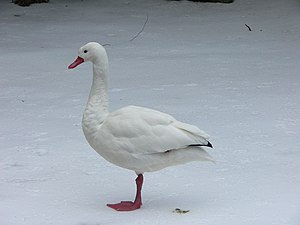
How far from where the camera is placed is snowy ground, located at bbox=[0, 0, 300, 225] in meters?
3.48

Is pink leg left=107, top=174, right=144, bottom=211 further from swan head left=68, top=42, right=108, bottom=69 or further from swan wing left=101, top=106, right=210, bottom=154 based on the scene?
swan head left=68, top=42, right=108, bottom=69

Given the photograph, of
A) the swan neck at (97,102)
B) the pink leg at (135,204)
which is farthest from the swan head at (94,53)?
the pink leg at (135,204)

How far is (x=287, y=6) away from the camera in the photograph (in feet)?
30.3

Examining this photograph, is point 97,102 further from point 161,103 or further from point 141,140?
point 161,103

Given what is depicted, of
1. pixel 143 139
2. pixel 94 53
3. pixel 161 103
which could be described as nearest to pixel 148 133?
pixel 143 139

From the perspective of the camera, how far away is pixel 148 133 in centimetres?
335

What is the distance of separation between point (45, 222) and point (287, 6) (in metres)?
6.64

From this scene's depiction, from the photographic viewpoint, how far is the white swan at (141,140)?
130 inches

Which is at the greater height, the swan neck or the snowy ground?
the swan neck

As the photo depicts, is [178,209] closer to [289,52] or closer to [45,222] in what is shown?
[45,222]

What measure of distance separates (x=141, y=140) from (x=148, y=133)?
0.05 m

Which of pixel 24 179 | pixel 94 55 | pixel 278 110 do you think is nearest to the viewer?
pixel 94 55

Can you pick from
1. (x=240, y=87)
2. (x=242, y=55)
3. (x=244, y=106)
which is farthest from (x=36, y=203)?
(x=242, y=55)

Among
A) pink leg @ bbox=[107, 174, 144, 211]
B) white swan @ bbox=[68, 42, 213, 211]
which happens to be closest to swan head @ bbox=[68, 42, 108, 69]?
white swan @ bbox=[68, 42, 213, 211]
